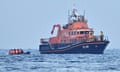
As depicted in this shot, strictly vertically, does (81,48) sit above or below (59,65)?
above

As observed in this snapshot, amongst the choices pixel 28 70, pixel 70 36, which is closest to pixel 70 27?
pixel 70 36

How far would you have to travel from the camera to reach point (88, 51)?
430ft

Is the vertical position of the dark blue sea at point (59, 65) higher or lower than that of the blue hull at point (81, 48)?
lower

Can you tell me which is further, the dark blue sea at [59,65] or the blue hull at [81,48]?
the blue hull at [81,48]

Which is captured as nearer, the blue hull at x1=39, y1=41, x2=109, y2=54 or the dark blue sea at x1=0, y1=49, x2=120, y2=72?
the dark blue sea at x1=0, y1=49, x2=120, y2=72

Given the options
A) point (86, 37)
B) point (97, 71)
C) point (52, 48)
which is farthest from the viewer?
point (52, 48)

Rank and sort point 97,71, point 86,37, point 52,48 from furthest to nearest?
1. point 52,48
2. point 86,37
3. point 97,71

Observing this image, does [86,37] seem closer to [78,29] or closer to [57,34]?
[78,29]

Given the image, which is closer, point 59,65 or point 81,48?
point 59,65

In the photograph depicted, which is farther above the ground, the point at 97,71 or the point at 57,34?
the point at 57,34

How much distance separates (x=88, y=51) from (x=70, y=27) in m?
A: 7.27

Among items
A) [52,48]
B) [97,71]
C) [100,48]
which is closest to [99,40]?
[100,48]

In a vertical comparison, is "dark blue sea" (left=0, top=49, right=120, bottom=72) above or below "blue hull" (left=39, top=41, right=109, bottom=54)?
below

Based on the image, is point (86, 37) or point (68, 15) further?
point (68, 15)
